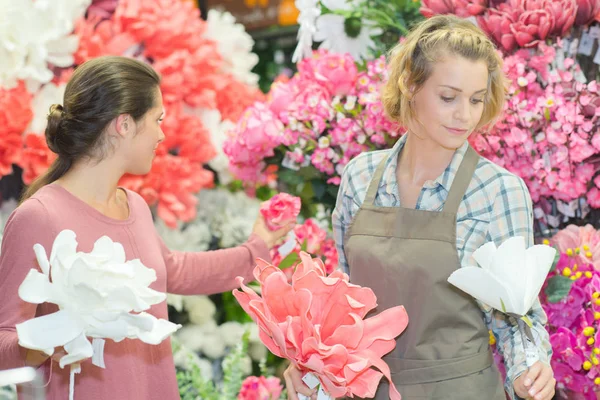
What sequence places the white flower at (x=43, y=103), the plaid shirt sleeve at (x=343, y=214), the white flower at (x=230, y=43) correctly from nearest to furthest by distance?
the plaid shirt sleeve at (x=343, y=214) → the white flower at (x=43, y=103) → the white flower at (x=230, y=43)

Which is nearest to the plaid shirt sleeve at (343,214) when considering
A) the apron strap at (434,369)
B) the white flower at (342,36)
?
the apron strap at (434,369)

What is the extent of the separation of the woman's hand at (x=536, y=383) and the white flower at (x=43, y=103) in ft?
4.67

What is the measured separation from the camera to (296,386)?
1467mm

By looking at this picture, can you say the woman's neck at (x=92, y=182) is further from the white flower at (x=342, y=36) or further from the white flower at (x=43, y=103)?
the white flower at (x=342, y=36)

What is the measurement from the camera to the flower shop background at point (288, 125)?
5.94 ft

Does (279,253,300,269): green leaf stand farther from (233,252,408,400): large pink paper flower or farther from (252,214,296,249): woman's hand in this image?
(233,252,408,400): large pink paper flower

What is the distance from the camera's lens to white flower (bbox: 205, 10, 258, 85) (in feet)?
8.69

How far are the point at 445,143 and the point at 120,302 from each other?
2.27 feet

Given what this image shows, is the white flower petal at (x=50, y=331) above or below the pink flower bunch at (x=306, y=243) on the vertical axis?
above

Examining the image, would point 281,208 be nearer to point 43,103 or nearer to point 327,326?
point 327,326

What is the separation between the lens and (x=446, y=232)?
1.55 metres

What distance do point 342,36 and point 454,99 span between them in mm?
722

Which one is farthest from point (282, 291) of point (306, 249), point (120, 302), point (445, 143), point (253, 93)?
point (253, 93)

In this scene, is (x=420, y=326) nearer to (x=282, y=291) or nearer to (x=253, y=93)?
(x=282, y=291)
